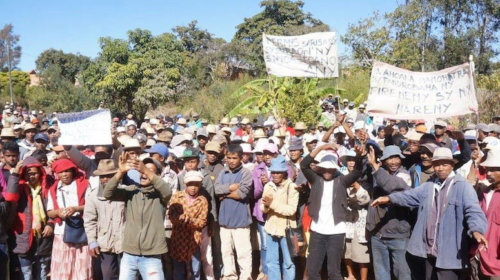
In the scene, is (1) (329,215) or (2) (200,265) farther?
(2) (200,265)

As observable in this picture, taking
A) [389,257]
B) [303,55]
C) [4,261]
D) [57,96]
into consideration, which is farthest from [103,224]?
[57,96]

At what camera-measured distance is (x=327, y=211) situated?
533cm

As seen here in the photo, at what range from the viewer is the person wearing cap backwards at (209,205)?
575cm

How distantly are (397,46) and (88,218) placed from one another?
62.2 ft

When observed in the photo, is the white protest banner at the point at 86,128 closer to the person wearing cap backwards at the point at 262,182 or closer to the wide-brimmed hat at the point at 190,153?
the wide-brimmed hat at the point at 190,153

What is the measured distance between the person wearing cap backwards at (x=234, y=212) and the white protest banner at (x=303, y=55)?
12.6 feet

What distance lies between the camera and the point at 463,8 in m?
25.0

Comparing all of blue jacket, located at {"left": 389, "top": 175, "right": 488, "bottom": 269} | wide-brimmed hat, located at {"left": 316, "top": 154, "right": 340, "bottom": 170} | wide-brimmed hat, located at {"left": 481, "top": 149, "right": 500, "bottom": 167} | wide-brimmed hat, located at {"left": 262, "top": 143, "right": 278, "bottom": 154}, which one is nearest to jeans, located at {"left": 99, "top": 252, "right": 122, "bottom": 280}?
wide-brimmed hat, located at {"left": 262, "top": 143, "right": 278, "bottom": 154}

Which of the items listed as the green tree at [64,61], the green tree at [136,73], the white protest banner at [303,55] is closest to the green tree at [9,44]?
the green tree at [64,61]

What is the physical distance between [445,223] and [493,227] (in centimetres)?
41

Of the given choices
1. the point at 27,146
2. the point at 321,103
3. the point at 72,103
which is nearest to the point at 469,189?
the point at 27,146

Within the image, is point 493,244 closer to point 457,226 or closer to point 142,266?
point 457,226

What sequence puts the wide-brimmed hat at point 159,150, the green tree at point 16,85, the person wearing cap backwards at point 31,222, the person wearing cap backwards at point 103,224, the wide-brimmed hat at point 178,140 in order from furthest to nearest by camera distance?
the green tree at point 16,85 < the wide-brimmed hat at point 178,140 < the wide-brimmed hat at point 159,150 < the person wearing cap backwards at point 31,222 < the person wearing cap backwards at point 103,224

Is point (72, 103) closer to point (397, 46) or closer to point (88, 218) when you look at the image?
point (397, 46)
